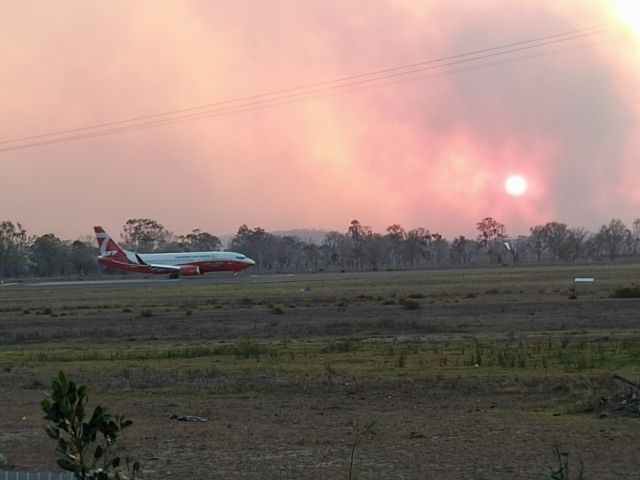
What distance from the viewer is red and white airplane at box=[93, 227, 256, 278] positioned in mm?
120812

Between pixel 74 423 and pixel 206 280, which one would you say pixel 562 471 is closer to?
pixel 74 423

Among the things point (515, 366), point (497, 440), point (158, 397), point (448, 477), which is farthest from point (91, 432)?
point (515, 366)

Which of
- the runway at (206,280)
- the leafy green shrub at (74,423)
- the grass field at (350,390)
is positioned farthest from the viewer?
the runway at (206,280)

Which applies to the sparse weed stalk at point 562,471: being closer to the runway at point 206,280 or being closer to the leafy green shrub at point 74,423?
the leafy green shrub at point 74,423

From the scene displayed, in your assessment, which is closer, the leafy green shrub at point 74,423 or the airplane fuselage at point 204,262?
the leafy green shrub at point 74,423

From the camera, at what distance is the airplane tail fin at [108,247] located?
426 feet

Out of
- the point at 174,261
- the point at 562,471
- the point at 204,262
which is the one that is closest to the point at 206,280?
the point at 204,262

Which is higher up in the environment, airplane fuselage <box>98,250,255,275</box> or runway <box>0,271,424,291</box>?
airplane fuselage <box>98,250,255,275</box>

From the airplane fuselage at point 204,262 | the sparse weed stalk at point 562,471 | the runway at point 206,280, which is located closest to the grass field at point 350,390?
the sparse weed stalk at point 562,471

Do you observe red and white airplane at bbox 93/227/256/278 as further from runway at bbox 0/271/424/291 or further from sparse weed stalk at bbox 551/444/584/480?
sparse weed stalk at bbox 551/444/584/480

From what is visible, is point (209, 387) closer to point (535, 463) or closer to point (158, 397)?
point (158, 397)

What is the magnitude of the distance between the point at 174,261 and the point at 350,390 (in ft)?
351

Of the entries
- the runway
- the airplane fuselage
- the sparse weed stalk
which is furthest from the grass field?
the airplane fuselage

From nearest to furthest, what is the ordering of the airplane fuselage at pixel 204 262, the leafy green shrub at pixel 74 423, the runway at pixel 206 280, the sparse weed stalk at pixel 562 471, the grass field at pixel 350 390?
the leafy green shrub at pixel 74 423, the sparse weed stalk at pixel 562 471, the grass field at pixel 350 390, the runway at pixel 206 280, the airplane fuselage at pixel 204 262
